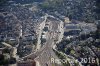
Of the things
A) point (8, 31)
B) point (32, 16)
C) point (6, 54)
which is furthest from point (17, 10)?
point (6, 54)

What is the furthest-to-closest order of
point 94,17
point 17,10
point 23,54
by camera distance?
point 17,10
point 94,17
point 23,54

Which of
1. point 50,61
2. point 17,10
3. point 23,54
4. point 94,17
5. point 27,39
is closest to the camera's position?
point 50,61

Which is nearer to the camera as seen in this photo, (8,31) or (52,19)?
(8,31)

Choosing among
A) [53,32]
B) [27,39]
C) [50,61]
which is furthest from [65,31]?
[50,61]

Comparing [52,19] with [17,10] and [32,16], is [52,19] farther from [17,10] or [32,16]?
[17,10]

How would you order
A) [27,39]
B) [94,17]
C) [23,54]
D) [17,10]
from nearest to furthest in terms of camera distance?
[23,54], [27,39], [94,17], [17,10]

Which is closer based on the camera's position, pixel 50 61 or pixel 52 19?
pixel 50 61

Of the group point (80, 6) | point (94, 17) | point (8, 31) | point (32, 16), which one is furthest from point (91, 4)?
point (8, 31)

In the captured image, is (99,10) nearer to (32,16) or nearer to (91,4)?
(91,4)

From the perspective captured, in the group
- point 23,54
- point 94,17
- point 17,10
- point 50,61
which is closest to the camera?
point 50,61
